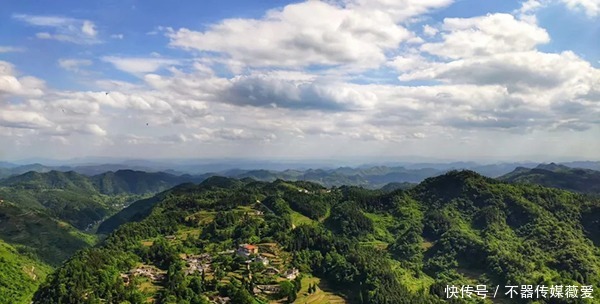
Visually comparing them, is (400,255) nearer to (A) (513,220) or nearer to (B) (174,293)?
(A) (513,220)

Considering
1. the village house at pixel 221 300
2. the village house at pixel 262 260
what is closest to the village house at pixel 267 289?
the village house at pixel 221 300

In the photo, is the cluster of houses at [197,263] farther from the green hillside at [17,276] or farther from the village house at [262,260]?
the green hillside at [17,276]

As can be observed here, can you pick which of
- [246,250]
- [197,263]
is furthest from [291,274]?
[197,263]

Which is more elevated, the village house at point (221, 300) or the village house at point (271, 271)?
the village house at point (271, 271)

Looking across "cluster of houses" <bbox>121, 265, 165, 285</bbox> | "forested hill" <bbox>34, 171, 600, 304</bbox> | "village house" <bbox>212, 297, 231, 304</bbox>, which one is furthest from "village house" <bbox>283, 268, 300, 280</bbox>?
"cluster of houses" <bbox>121, 265, 165, 285</bbox>

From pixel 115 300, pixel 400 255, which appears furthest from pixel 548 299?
pixel 115 300

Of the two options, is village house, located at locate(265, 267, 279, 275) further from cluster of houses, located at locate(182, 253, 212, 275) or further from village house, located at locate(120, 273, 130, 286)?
village house, located at locate(120, 273, 130, 286)

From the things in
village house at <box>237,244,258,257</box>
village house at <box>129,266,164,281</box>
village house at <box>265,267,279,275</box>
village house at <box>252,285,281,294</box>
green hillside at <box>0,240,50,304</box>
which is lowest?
green hillside at <box>0,240,50,304</box>
